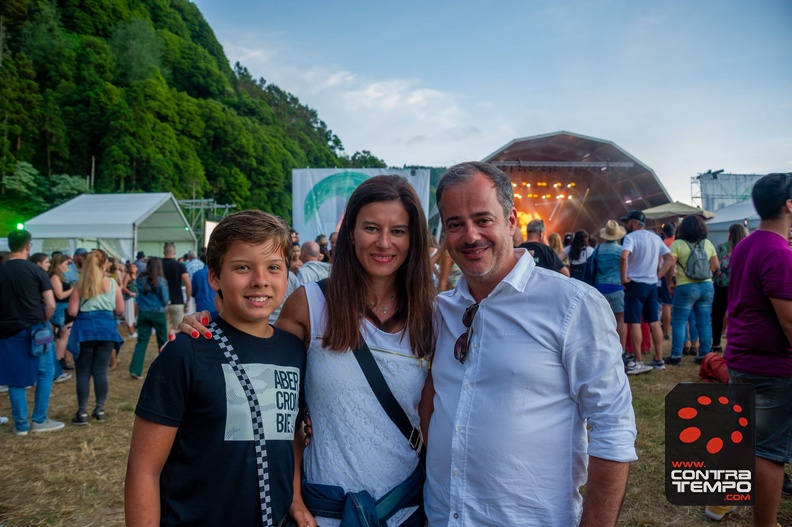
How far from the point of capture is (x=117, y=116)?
39.1 metres

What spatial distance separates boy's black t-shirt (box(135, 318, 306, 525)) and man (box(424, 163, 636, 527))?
0.61m

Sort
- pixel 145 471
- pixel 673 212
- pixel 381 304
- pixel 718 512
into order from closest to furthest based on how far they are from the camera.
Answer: pixel 145 471 → pixel 381 304 → pixel 718 512 → pixel 673 212

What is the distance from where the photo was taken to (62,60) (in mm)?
41062

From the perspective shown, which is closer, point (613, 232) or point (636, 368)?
point (636, 368)

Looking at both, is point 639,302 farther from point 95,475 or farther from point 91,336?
point 91,336

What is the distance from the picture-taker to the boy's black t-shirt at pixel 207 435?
4.62ft

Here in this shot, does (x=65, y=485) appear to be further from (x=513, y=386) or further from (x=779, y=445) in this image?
(x=779, y=445)

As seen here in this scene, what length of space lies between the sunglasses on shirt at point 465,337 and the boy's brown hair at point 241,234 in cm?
70

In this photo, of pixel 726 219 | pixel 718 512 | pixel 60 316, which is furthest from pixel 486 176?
pixel 726 219

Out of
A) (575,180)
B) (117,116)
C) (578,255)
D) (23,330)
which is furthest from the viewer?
(117,116)

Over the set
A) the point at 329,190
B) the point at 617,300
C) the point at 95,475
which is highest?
the point at 329,190

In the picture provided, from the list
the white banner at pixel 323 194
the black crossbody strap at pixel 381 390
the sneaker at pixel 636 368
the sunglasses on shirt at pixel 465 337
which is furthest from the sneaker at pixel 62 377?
the sneaker at pixel 636 368

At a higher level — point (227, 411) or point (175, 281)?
point (175, 281)

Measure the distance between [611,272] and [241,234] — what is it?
6539 mm
